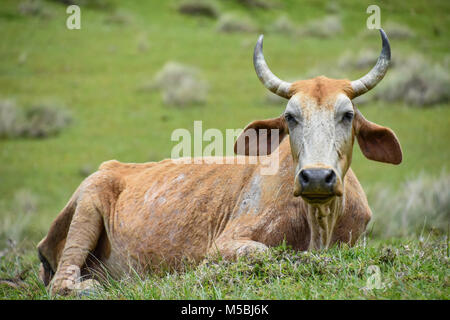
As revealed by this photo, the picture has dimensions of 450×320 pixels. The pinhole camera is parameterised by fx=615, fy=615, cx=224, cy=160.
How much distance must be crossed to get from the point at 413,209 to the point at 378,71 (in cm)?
549

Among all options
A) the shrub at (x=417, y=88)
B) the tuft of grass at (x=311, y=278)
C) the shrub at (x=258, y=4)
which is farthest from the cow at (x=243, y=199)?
the shrub at (x=258, y=4)

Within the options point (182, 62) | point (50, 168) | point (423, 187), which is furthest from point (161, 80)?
point (423, 187)

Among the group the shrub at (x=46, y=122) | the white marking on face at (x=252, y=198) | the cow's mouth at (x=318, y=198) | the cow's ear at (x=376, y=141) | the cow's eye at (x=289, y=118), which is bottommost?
the shrub at (x=46, y=122)

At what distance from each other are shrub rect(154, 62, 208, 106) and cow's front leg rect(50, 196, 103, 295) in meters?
12.1

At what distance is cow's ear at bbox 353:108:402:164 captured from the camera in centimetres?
609

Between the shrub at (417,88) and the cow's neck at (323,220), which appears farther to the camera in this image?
the shrub at (417,88)

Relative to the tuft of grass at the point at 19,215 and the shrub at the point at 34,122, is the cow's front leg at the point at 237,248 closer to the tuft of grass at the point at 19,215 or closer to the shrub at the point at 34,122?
the tuft of grass at the point at 19,215

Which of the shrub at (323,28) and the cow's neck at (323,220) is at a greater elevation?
the shrub at (323,28)

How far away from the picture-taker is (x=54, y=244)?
7574mm

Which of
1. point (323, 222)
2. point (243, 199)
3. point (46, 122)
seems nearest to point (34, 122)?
point (46, 122)

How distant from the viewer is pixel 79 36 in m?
24.0

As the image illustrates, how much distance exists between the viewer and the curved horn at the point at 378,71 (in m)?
5.84

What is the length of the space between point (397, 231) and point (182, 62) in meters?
14.0
